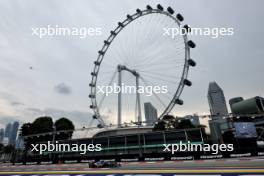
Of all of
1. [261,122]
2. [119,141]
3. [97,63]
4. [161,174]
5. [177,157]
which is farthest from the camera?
[261,122]

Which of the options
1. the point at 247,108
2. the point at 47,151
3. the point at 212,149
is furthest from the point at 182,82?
the point at 247,108

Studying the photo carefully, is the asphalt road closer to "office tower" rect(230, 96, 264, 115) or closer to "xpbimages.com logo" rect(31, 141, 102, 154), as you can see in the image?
"xpbimages.com logo" rect(31, 141, 102, 154)

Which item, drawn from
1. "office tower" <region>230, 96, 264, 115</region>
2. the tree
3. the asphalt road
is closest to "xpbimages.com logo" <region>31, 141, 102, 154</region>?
the tree

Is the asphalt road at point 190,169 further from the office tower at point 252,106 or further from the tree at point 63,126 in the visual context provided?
the office tower at point 252,106

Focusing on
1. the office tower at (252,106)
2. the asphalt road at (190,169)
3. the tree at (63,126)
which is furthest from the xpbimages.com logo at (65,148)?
the office tower at (252,106)

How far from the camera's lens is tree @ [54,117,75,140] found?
78.5 m

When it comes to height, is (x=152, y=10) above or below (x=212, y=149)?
above

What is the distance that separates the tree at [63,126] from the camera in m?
78.5

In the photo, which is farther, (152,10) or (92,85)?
(92,85)

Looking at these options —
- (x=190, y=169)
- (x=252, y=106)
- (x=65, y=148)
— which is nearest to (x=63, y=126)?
(x=65, y=148)

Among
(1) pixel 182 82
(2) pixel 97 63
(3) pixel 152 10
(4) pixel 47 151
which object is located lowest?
(4) pixel 47 151

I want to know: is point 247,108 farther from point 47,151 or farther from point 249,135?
point 47,151

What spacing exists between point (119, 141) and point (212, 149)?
92.8 feet

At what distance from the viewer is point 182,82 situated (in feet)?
152
